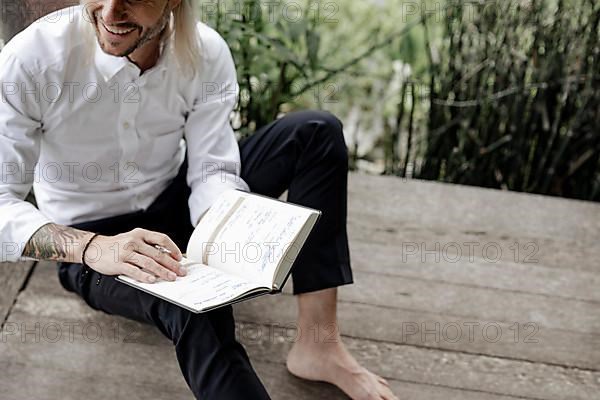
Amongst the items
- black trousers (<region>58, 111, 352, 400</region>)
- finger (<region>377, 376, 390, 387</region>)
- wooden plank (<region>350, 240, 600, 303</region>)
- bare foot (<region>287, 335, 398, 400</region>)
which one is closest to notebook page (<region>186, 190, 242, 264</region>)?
black trousers (<region>58, 111, 352, 400</region>)

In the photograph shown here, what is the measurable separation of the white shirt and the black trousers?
0.05 metres

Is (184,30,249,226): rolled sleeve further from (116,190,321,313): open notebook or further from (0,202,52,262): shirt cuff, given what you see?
(0,202,52,262): shirt cuff

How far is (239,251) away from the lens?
1.53m

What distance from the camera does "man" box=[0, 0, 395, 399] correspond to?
150 cm

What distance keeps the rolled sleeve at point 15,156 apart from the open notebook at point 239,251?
189 millimetres

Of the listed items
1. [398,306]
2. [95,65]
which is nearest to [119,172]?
[95,65]

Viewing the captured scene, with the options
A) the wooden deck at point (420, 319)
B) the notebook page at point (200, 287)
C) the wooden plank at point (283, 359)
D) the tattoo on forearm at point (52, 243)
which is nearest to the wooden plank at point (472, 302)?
the wooden deck at point (420, 319)

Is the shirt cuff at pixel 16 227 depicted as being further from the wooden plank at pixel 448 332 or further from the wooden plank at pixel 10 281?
the wooden plank at pixel 448 332

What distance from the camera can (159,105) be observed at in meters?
Answer: 1.71

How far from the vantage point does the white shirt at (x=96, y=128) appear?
1.53 meters

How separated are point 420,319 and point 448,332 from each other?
68 millimetres

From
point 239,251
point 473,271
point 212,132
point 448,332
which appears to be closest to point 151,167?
point 212,132

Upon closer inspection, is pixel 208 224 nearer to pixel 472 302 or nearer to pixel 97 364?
pixel 97 364

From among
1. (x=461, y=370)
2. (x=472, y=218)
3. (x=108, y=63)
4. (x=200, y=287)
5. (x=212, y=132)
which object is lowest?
(x=461, y=370)
